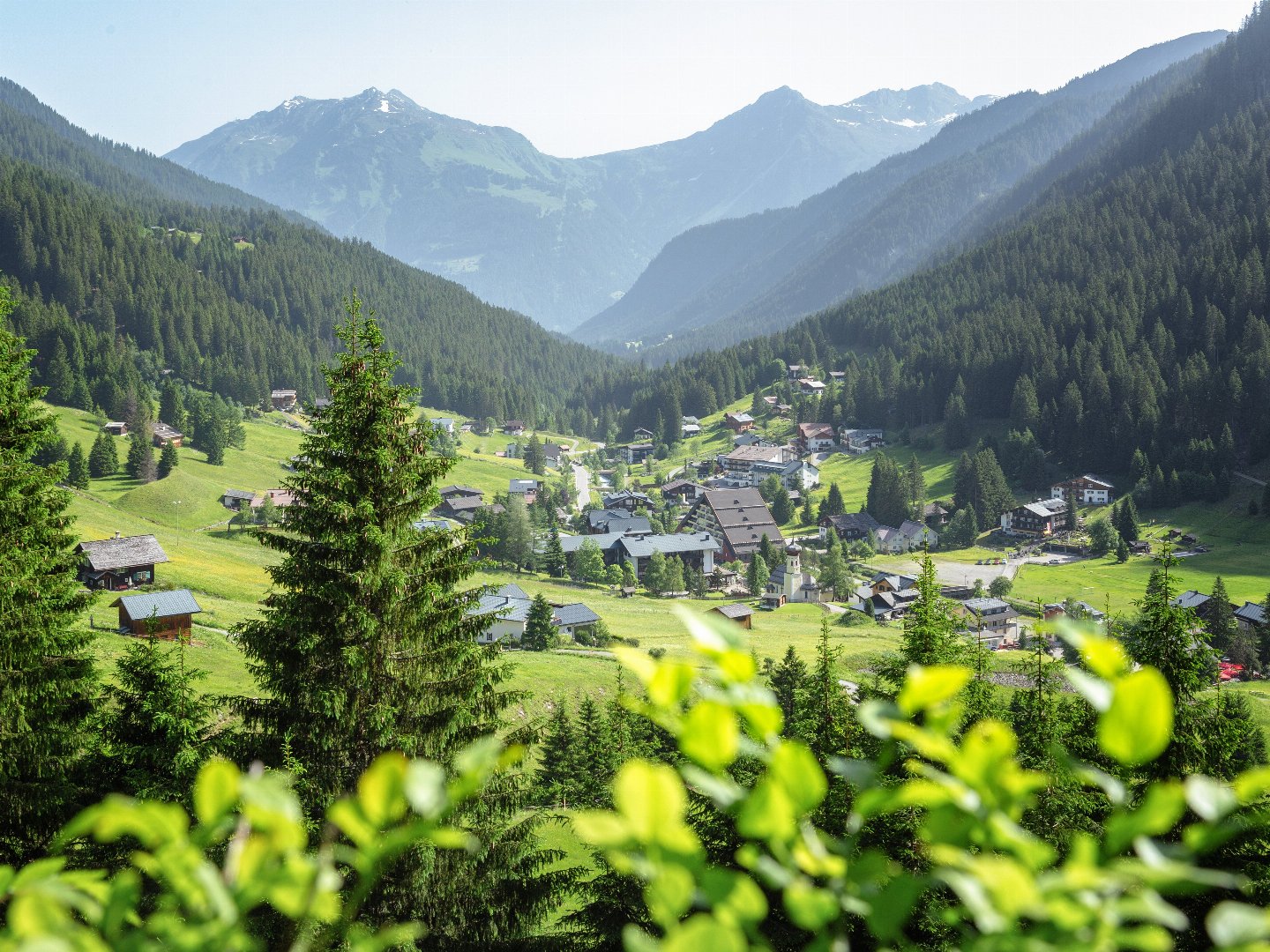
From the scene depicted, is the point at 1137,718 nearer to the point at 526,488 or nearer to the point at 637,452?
the point at 526,488

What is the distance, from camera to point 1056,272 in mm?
167125

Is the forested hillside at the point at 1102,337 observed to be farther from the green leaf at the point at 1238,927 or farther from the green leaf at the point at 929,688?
the green leaf at the point at 929,688

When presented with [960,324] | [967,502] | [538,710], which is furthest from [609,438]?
[538,710]

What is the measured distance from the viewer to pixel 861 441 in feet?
488

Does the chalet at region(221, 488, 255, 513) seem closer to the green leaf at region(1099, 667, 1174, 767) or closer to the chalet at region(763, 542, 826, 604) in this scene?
the chalet at region(763, 542, 826, 604)

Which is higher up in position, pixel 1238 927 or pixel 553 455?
pixel 1238 927

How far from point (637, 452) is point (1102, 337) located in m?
81.4

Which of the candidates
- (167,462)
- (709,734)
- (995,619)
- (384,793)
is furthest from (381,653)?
(167,462)

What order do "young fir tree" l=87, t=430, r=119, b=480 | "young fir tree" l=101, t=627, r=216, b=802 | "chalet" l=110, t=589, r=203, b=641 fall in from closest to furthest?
"young fir tree" l=101, t=627, r=216, b=802 < "chalet" l=110, t=589, r=203, b=641 < "young fir tree" l=87, t=430, r=119, b=480

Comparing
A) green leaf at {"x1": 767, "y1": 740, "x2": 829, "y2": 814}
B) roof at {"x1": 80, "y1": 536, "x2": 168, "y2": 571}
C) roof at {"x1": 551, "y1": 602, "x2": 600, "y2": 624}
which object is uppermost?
green leaf at {"x1": 767, "y1": 740, "x2": 829, "y2": 814}

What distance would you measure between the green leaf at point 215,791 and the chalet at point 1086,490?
119224 mm

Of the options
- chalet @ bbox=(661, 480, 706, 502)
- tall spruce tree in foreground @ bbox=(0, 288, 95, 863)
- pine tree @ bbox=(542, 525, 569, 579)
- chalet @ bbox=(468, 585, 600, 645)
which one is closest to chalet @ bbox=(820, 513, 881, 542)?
chalet @ bbox=(661, 480, 706, 502)

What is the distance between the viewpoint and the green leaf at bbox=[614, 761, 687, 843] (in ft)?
4.66

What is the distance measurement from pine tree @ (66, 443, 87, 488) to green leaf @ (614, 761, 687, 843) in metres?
92.9
